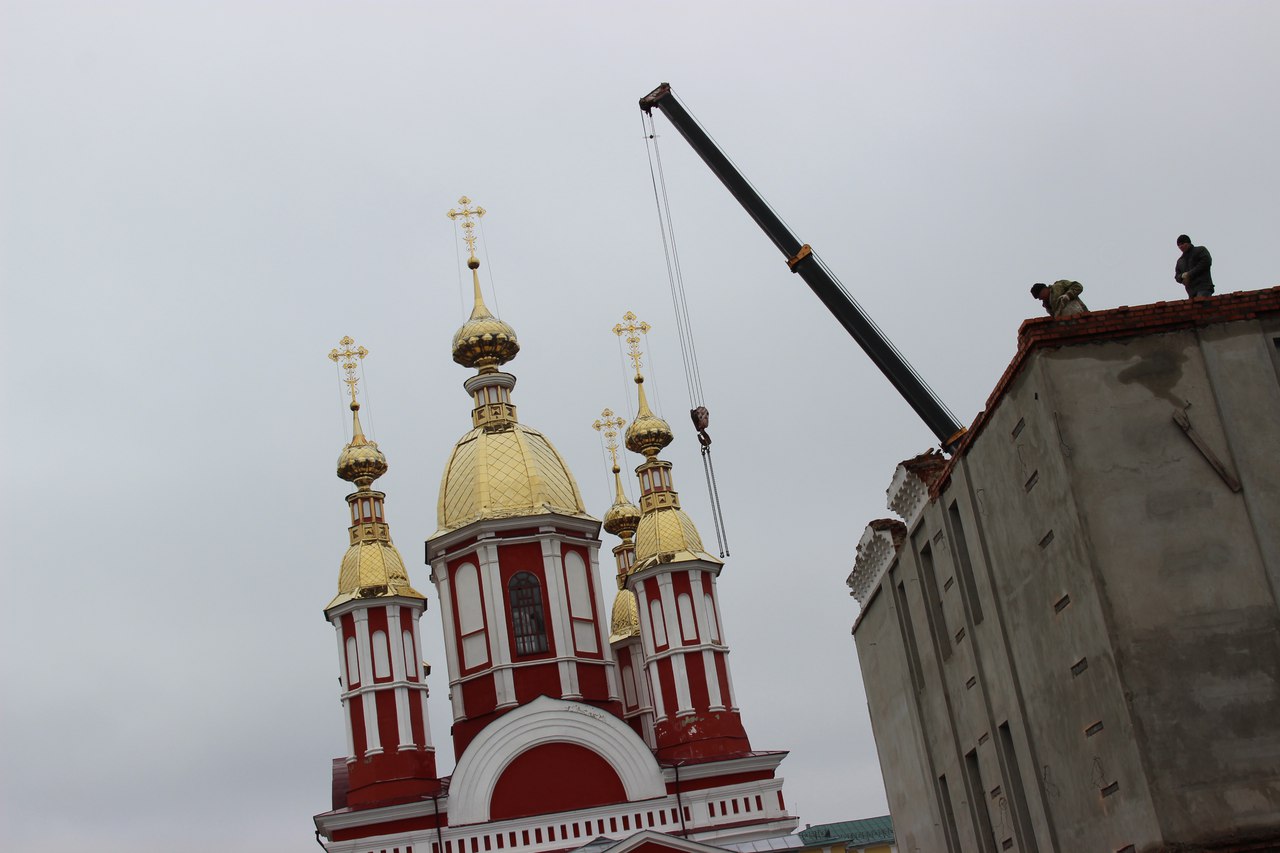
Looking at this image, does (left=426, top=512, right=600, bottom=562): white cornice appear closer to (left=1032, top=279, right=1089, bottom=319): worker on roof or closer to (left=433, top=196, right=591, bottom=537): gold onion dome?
(left=433, top=196, right=591, bottom=537): gold onion dome

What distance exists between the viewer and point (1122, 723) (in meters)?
13.9

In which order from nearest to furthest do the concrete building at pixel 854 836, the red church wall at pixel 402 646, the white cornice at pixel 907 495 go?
1. the white cornice at pixel 907 495
2. the red church wall at pixel 402 646
3. the concrete building at pixel 854 836

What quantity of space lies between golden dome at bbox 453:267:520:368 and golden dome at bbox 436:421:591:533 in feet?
6.70

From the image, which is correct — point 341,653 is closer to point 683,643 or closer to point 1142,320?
point 683,643

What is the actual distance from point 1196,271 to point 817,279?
935cm

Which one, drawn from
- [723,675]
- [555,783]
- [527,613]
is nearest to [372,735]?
[555,783]

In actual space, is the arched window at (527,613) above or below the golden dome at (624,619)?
below

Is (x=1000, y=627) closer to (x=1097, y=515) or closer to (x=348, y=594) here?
(x=1097, y=515)

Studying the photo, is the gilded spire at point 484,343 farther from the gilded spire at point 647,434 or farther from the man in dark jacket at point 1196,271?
the man in dark jacket at point 1196,271

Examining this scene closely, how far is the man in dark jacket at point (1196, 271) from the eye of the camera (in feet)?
52.2

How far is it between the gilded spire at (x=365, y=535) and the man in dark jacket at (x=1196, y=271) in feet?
88.3

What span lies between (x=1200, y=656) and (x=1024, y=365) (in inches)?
116

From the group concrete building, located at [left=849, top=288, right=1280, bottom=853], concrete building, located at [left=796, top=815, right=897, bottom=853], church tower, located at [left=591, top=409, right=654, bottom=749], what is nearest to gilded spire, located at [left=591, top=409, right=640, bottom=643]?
church tower, located at [left=591, top=409, right=654, bottom=749]

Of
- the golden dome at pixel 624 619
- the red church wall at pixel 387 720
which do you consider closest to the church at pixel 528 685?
the red church wall at pixel 387 720
